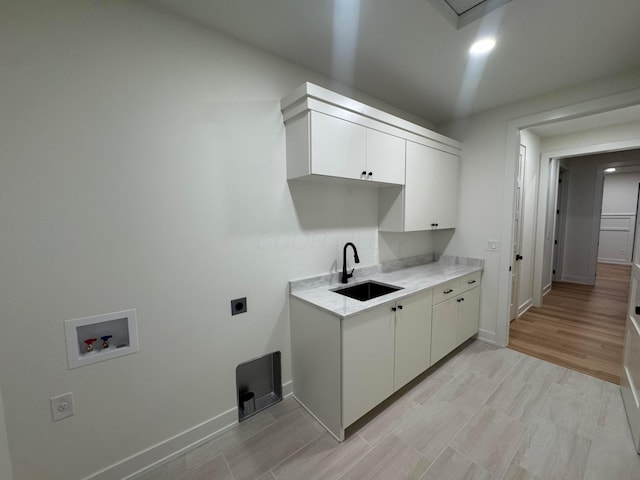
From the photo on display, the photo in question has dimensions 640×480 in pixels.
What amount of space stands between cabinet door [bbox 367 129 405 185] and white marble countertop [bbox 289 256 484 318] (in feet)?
2.81

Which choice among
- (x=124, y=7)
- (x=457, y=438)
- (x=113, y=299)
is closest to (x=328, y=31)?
(x=124, y=7)

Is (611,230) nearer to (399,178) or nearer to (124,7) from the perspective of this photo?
(399,178)

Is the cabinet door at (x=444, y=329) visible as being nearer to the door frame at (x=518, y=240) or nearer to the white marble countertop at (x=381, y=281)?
the white marble countertop at (x=381, y=281)

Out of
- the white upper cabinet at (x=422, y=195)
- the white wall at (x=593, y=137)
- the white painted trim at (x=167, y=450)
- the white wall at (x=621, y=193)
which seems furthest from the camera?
the white wall at (x=621, y=193)

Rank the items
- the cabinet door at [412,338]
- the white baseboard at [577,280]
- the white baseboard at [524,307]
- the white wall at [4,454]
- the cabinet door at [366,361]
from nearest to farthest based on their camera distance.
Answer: the white wall at [4,454] → the cabinet door at [366,361] → the cabinet door at [412,338] → the white baseboard at [524,307] → the white baseboard at [577,280]

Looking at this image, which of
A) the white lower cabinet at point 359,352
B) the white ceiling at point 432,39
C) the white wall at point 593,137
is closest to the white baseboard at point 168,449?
the white lower cabinet at point 359,352

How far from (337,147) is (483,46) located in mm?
1175

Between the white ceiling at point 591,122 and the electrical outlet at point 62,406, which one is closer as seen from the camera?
the electrical outlet at point 62,406

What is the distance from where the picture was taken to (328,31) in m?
1.59

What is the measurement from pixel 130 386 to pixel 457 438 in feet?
6.42

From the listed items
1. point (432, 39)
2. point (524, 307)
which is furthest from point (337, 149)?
point (524, 307)

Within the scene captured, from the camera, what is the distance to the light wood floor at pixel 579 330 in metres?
2.46

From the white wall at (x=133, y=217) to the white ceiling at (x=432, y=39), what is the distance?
0.68 ft

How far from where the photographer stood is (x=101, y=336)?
134 centimetres
